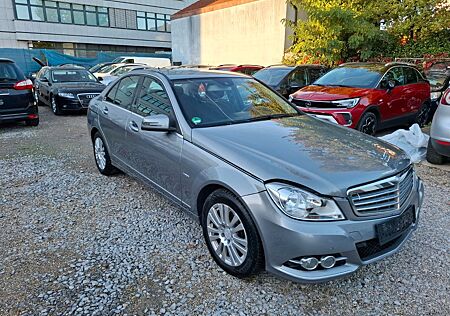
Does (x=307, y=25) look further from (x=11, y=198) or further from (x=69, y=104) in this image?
(x=11, y=198)

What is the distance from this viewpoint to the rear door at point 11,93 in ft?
24.0

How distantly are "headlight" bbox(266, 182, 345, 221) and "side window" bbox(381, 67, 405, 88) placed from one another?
5.34 meters

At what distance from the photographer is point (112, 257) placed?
2918mm

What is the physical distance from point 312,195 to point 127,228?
2.05 meters

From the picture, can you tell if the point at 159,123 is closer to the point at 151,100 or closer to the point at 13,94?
the point at 151,100

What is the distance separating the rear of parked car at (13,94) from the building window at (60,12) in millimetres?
26099

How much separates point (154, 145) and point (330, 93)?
165 inches

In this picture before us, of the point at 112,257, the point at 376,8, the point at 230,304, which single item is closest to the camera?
the point at 230,304

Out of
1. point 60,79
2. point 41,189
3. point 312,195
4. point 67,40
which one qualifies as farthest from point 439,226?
point 67,40

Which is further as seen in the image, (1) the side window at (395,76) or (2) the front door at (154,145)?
(1) the side window at (395,76)

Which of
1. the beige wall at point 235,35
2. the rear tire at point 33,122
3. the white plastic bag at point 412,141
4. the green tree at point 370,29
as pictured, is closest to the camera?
the white plastic bag at point 412,141

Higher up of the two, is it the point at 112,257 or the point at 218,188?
the point at 218,188

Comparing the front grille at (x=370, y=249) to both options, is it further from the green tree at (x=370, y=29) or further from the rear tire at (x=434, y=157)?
the green tree at (x=370, y=29)

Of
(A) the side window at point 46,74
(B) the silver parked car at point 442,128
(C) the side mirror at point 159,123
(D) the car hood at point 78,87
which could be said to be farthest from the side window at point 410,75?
(A) the side window at point 46,74
